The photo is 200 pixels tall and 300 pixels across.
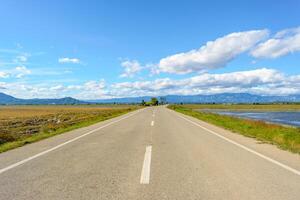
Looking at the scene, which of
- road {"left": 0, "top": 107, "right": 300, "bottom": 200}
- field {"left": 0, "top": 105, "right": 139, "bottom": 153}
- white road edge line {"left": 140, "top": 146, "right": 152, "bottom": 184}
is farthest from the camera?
field {"left": 0, "top": 105, "right": 139, "bottom": 153}

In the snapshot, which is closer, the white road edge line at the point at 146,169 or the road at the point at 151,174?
the road at the point at 151,174

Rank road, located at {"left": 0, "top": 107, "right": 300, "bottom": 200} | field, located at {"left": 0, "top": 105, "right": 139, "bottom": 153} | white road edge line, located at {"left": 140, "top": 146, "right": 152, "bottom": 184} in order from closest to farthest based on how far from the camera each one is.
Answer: road, located at {"left": 0, "top": 107, "right": 300, "bottom": 200}
white road edge line, located at {"left": 140, "top": 146, "right": 152, "bottom": 184}
field, located at {"left": 0, "top": 105, "right": 139, "bottom": 153}

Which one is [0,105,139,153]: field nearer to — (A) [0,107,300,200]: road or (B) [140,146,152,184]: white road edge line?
(A) [0,107,300,200]: road

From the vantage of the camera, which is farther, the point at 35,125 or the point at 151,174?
the point at 35,125

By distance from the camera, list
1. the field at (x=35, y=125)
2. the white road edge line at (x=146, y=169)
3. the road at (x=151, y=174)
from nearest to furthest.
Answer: the road at (x=151, y=174) → the white road edge line at (x=146, y=169) → the field at (x=35, y=125)

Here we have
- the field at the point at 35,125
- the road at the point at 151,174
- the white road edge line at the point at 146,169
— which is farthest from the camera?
the field at the point at 35,125

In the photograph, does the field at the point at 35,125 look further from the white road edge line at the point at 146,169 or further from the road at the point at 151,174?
the white road edge line at the point at 146,169

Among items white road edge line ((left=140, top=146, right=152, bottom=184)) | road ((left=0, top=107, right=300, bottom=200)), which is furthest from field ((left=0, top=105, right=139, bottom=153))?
white road edge line ((left=140, top=146, right=152, bottom=184))

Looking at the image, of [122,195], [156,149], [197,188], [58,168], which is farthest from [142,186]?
[156,149]

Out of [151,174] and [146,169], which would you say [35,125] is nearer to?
[146,169]

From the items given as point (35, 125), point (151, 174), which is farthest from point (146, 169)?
point (35, 125)

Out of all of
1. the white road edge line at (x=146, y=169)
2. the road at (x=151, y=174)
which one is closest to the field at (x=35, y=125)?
the road at (x=151, y=174)

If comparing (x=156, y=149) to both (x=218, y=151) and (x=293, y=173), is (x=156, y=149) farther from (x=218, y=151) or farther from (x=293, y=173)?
(x=293, y=173)

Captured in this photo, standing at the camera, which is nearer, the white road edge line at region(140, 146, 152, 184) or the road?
the road
